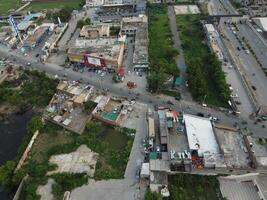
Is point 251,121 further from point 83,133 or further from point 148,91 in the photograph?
point 83,133

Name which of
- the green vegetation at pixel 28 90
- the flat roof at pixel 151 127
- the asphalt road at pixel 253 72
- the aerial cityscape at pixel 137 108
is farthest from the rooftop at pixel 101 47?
the asphalt road at pixel 253 72

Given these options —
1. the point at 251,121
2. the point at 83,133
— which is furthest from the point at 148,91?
the point at 251,121

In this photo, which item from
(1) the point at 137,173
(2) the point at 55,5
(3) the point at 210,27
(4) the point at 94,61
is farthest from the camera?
(2) the point at 55,5

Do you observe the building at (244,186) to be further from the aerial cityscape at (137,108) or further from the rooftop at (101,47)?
the rooftop at (101,47)

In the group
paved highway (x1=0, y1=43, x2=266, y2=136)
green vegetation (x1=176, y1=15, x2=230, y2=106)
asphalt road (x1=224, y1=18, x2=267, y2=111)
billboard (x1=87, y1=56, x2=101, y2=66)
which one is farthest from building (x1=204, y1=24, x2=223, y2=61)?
billboard (x1=87, y1=56, x2=101, y2=66)

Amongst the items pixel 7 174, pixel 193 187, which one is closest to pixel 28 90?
pixel 7 174

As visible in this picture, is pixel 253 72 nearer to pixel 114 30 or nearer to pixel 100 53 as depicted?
pixel 100 53

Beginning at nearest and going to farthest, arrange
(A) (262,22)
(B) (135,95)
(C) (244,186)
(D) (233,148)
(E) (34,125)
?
(C) (244,186)
(D) (233,148)
(E) (34,125)
(B) (135,95)
(A) (262,22)
